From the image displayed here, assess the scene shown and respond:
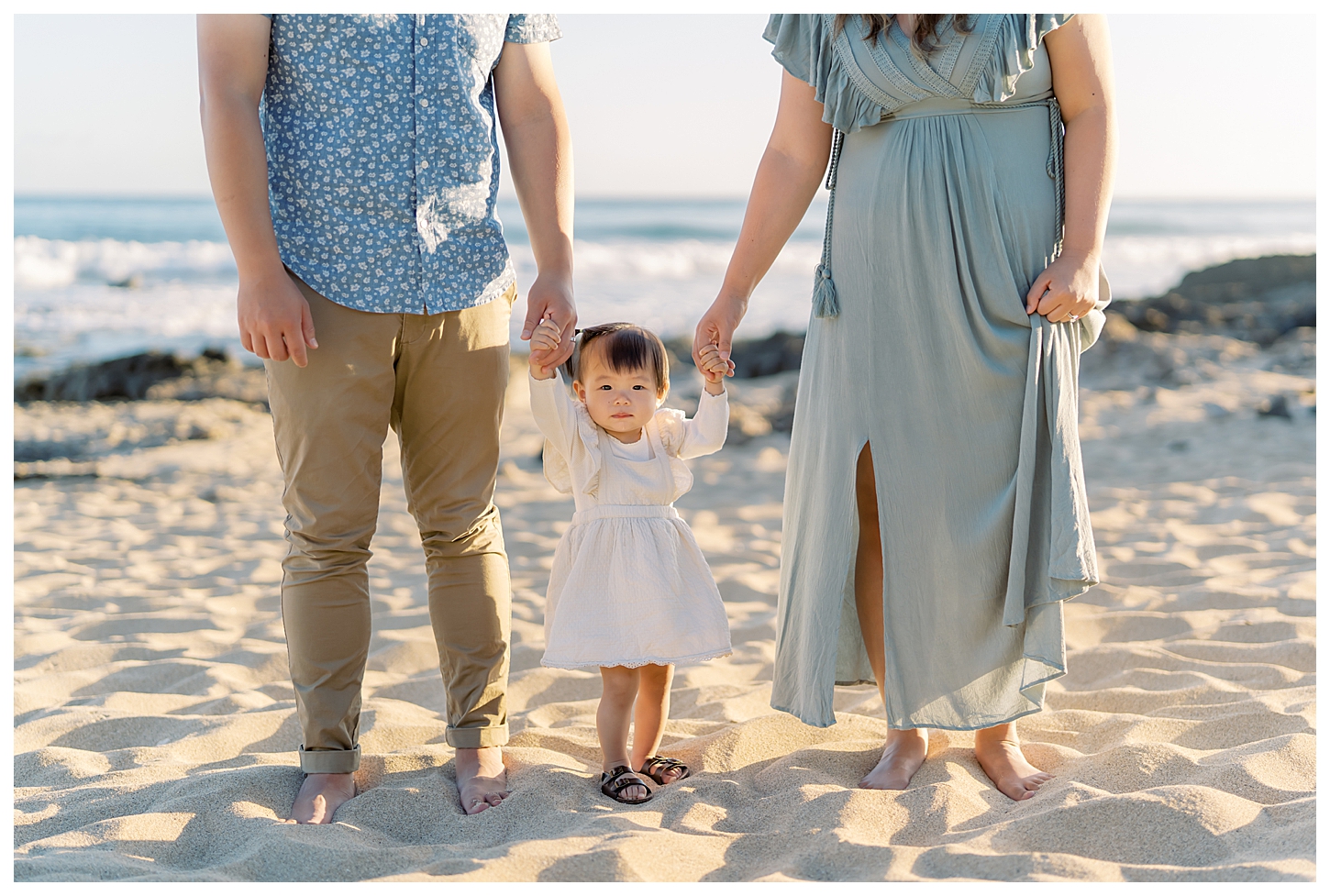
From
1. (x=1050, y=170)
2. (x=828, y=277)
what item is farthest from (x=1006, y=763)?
(x=1050, y=170)

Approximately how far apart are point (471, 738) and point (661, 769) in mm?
418

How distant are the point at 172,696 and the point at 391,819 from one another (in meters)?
1.16

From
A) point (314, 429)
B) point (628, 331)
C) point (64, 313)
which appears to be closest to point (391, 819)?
point (314, 429)

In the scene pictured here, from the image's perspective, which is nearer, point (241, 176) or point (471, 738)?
point (241, 176)

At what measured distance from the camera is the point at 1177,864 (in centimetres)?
185

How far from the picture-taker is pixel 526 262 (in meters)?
16.3

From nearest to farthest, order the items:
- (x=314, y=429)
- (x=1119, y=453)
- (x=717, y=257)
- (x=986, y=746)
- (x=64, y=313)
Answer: (x=314, y=429)
(x=986, y=746)
(x=1119, y=453)
(x=64, y=313)
(x=717, y=257)

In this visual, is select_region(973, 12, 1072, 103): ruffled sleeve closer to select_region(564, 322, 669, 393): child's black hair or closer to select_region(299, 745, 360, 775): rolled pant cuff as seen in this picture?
select_region(564, 322, 669, 393): child's black hair

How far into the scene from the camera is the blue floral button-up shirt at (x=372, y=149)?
2.17 metres

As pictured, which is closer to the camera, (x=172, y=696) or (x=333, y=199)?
(x=333, y=199)

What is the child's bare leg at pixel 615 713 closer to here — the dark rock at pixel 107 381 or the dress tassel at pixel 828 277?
the dress tassel at pixel 828 277

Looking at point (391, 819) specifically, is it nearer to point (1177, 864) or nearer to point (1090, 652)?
point (1177, 864)

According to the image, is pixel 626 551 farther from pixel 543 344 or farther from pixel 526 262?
pixel 526 262

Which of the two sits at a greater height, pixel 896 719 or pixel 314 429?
pixel 314 429
